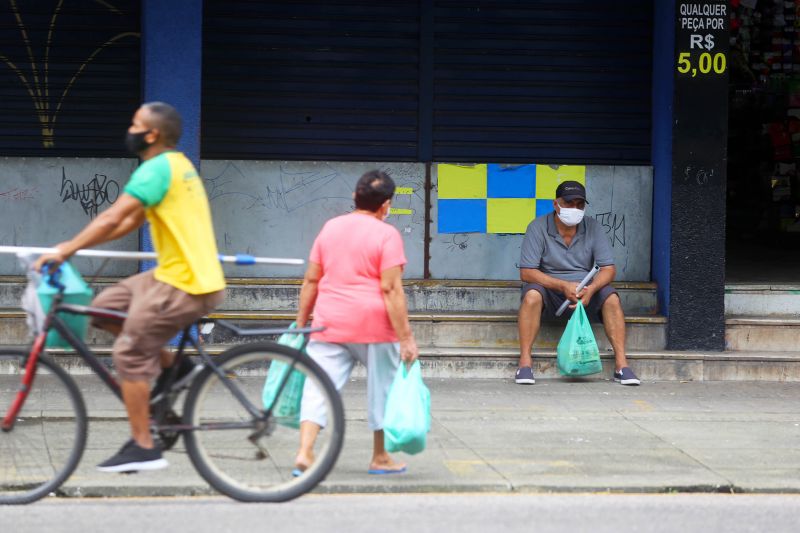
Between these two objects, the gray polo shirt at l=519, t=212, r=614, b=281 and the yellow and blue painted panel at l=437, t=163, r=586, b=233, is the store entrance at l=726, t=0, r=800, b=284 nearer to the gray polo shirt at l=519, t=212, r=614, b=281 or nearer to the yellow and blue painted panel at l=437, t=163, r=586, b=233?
the yellow and blue painted panel at l=437, t=163, r=586, b=233

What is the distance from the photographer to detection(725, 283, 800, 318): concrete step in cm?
1111

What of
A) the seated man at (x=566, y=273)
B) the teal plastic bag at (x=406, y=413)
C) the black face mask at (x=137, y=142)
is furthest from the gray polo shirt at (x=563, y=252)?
the black face mask at (x=137, y=142)

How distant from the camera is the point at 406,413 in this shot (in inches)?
254

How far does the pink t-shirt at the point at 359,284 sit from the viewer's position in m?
6.55

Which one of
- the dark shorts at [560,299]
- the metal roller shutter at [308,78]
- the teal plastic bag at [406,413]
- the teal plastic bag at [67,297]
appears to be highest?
the metal roller shutter at [308,78]

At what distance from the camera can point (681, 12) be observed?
10508 mm

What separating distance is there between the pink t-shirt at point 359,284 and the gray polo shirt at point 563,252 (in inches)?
146

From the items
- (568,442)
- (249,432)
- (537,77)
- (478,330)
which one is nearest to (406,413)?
(249,432)

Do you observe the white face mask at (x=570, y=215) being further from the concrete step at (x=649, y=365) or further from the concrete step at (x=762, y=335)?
the concrete step at (x=762, y=335)

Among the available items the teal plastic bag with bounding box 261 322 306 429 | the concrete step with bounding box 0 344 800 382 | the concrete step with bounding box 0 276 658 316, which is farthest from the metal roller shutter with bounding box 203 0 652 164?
the teal plastic bag with bounding box 261 322 306 429

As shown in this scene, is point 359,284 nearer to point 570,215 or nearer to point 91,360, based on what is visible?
point 91,360

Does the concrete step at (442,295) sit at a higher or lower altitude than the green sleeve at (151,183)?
lower

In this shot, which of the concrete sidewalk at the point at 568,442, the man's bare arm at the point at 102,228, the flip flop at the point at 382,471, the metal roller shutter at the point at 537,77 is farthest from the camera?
the metal roller shutter at the point at 537,77

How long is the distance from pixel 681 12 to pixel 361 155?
2843mm
